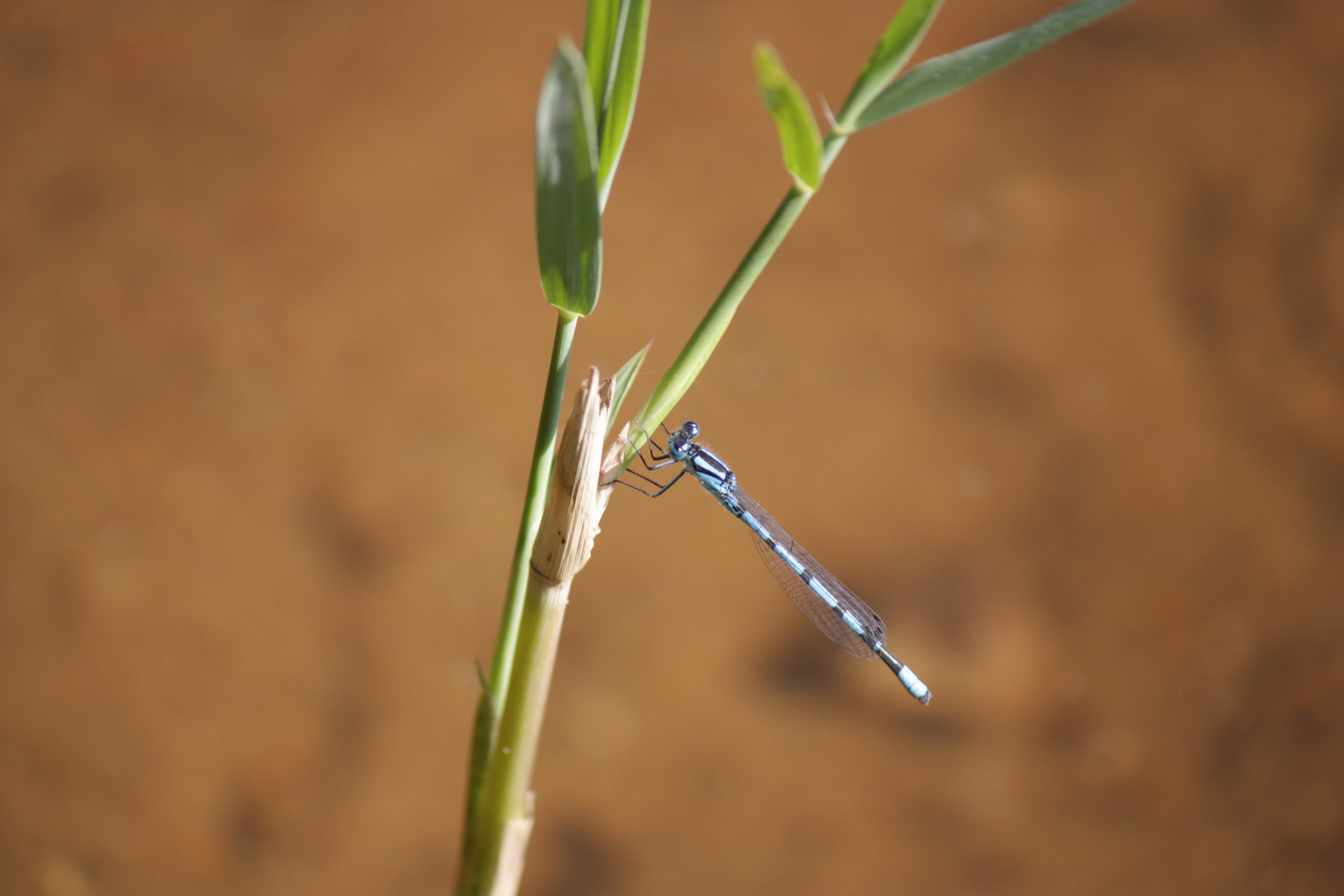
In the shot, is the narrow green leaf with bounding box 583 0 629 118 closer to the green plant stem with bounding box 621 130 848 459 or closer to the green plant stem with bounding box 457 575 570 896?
the green plant stem with bounding box 621 130 848 459

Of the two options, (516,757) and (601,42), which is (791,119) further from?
(516,757)

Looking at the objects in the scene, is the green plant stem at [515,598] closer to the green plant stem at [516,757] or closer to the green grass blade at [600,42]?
the green plant stem at [516,757]

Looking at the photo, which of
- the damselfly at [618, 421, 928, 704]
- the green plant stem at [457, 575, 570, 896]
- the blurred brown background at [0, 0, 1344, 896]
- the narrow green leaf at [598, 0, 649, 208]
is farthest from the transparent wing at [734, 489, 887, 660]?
the narrow green leaf at [598, 0, 649, 208]

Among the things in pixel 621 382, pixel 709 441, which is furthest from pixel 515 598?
pixel 709 441

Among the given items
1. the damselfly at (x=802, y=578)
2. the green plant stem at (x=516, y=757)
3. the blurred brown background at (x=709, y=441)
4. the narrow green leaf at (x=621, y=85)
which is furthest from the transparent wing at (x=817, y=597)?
the narrow green leaf at (x=621, y=85)

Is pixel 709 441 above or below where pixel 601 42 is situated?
above
